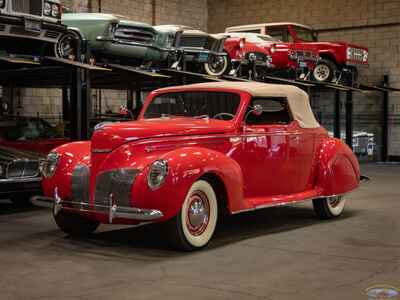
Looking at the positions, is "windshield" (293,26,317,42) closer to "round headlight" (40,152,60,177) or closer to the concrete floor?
the concrete floor

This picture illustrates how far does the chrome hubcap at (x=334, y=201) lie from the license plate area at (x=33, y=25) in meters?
4.89

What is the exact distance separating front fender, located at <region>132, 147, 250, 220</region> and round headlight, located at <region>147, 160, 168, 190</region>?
33 mm

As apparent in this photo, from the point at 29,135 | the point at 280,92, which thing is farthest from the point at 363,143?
the point at 280,92

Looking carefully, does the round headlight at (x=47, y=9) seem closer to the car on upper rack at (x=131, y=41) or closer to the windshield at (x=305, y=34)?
the car on upper rack at (x=131, y=41)

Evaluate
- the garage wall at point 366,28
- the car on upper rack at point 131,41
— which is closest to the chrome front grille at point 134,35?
the car on upper rack at point 131,41

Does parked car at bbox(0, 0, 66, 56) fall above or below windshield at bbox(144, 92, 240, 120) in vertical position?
above

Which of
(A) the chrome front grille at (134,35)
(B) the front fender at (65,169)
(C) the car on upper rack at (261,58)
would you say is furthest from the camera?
(C) the car on upper rack at (261,58)

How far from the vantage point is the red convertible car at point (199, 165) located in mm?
5801

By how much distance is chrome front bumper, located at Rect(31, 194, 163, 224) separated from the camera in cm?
560

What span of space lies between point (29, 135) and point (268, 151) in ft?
18.6

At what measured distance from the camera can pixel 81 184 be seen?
6.32 m

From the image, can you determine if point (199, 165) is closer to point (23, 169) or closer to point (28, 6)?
point (23, 169)

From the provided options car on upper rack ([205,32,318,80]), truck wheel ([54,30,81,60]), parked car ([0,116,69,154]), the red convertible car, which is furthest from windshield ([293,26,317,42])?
the red convertible car

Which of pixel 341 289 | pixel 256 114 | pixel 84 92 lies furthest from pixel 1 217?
pixel 341 289
